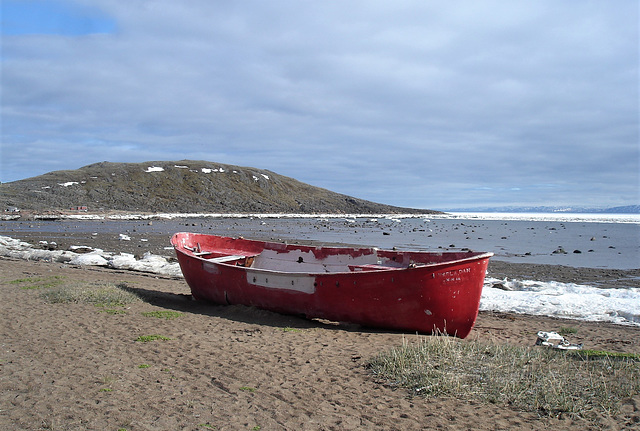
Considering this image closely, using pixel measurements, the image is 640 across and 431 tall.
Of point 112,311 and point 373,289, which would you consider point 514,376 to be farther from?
point 112,311

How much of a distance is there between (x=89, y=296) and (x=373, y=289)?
6641mm

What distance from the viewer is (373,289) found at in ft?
29.6

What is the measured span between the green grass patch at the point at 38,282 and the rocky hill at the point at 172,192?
6066 centimetres

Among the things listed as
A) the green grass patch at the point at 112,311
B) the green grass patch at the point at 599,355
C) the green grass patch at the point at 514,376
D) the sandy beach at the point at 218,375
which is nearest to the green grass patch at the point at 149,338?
the sandy beach at the point at 218,375

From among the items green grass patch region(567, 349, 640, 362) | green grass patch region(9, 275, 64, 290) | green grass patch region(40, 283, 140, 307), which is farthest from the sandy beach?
green grass patch region(9, 275, 64, 290)

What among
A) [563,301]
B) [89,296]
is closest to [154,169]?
[89,296]

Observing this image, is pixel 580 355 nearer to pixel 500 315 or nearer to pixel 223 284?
pixel 500 315

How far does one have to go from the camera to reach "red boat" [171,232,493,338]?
858cm

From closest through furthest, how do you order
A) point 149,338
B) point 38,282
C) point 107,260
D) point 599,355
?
point 599,355 < point 149,338 < point 38,282 < point 107,260

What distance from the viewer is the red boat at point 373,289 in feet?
28.1

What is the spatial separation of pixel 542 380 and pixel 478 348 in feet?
4.72

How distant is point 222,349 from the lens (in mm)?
7508

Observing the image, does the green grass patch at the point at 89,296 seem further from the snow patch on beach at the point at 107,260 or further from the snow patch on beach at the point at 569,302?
the snow patch on beach at the point at 569,302

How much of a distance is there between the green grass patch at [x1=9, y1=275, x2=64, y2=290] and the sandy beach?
1.55 m
